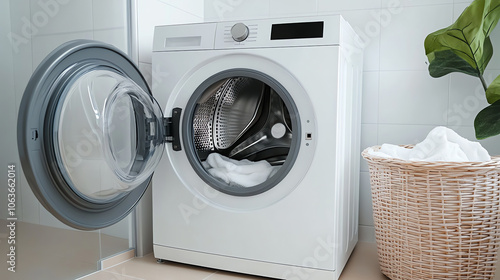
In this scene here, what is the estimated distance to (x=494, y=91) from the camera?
50.2 inches

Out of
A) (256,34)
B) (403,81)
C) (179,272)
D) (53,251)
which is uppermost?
(256,34)

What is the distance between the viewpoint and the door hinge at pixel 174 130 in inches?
60.1

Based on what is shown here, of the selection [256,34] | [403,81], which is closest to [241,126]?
[256,34]

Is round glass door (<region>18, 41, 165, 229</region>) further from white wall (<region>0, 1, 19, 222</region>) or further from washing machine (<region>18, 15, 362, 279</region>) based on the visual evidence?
white wall (<region>0, 1, 19, 222</region>)

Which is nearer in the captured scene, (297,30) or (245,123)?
(297,30)

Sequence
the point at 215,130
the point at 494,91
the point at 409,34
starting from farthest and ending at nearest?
the point at 409,34, the point at 215,130, the point at 494,91

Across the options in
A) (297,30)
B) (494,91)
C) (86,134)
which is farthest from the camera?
(297,30)

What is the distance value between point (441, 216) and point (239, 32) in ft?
2.89

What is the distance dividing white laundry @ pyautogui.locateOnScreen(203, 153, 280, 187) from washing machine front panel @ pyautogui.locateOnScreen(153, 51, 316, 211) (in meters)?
0.02

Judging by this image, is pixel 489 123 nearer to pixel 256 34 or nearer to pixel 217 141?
pixel 256 34

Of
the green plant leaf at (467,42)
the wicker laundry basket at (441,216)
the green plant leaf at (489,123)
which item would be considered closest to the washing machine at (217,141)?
the wicker laundry basket at (441,216)

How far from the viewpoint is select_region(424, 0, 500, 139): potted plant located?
131 cm

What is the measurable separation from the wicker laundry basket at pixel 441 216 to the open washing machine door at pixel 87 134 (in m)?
0.78

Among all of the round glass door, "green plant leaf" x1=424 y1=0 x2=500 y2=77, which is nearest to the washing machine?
the round glass door
